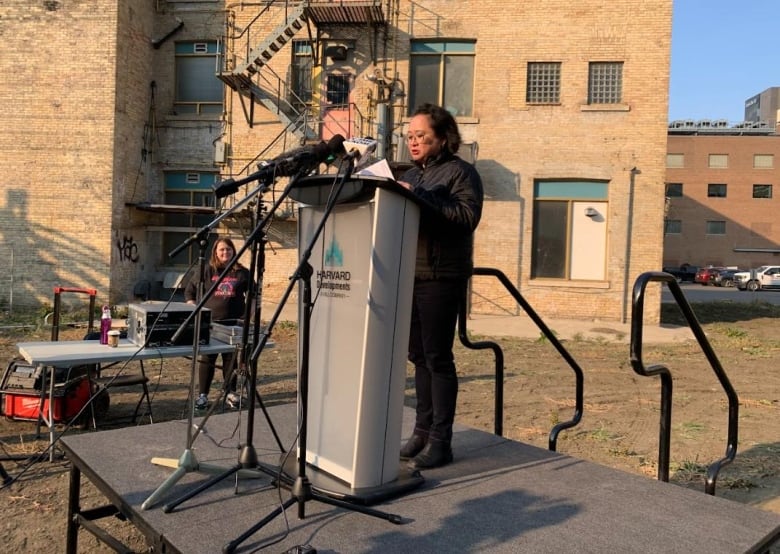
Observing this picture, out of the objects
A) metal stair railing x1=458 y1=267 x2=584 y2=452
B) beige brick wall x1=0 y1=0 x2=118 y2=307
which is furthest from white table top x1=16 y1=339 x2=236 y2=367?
beige brick wall x1=0 y1=0 x2=118 y2=307

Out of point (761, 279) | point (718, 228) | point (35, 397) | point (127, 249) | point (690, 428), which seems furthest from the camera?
point (718, 228)

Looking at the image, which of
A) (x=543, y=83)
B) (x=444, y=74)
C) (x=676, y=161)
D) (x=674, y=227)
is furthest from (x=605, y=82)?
(x=676, y=161)

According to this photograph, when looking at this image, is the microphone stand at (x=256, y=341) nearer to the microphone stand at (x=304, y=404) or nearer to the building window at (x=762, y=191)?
the microphone stand at (x=304, y=404)

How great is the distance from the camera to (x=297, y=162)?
272cm

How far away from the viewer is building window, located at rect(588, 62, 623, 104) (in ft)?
55.6

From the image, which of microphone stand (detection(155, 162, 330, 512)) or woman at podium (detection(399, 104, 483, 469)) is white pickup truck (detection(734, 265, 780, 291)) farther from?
microphone stand (detection(155, 162, 330, 512))

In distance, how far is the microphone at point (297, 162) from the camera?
8.92ft

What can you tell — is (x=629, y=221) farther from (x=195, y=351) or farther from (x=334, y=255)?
(x=195, y=351)

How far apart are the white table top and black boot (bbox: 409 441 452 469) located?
2571 millimetres

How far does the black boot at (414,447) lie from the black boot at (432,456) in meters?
0.10

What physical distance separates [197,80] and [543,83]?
10358 millimetres

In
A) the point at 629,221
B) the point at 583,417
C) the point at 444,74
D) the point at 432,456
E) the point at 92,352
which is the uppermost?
the point at 444,74

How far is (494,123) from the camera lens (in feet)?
56.9

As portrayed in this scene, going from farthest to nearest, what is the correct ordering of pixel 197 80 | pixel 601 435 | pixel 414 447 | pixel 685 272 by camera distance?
pixel 685 272 < pixel 197 80 < pixel 601 435 < pixel 414 447
